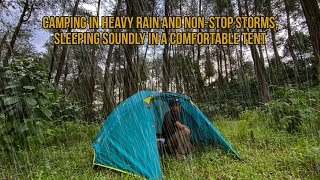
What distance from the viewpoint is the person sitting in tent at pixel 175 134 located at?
3.53 metres

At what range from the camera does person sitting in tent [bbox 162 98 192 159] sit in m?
3.53

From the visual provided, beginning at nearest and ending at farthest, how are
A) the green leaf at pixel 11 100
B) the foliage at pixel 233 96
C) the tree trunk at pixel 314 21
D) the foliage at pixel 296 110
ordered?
the green leaf at pixel 11 100
the foliage at pixel 296 110
the tree trunk at pixel 314 21
the foliage at pixel 233 96

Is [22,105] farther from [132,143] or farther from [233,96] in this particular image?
[233,96]

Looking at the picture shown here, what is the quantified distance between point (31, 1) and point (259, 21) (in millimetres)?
9811

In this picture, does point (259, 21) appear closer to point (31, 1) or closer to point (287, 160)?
point (287, 160)

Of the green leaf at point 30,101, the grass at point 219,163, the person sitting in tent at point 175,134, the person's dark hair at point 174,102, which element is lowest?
the grass at point 219,163

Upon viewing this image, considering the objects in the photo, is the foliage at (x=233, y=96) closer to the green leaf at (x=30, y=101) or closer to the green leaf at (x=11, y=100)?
the green leaf at (x=30, y=101)

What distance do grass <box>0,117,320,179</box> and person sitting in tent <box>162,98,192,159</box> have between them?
16 centimetres

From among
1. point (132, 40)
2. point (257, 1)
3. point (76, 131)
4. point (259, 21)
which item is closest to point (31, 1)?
point (132, 40)

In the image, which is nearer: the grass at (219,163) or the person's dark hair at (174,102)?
the grass at (219,163)

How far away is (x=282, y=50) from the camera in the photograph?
1570cm

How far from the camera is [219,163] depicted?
122 inches

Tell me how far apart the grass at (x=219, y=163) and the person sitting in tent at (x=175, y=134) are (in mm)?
163

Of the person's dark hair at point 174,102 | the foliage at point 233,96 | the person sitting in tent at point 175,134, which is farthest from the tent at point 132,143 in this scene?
the foliage at point 233,96
